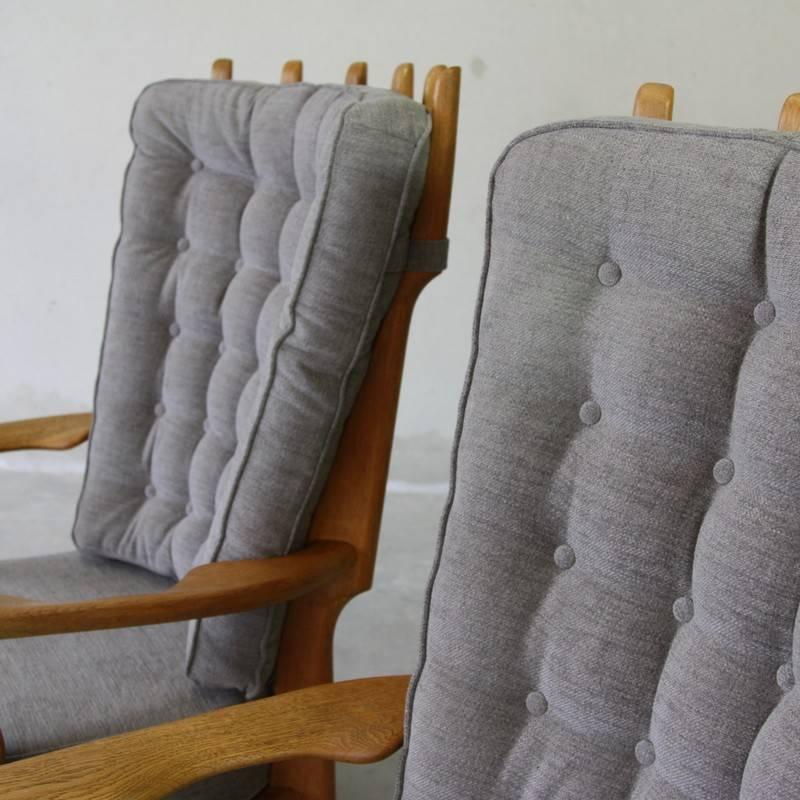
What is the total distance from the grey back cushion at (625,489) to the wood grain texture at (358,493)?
16.2 inches

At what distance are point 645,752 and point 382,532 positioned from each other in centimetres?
211

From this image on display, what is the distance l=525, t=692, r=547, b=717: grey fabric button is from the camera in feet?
3.62

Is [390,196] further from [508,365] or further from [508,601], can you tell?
[508,601]

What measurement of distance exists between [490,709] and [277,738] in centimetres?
19

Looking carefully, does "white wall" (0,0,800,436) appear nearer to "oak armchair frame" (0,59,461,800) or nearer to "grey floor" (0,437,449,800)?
"grey floor" (0,437,449,800)

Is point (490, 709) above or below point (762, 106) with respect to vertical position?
below

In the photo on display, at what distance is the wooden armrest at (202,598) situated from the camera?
4.19ft

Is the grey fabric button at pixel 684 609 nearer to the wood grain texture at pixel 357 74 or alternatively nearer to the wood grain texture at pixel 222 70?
the wood grain texture at pixel 357 74

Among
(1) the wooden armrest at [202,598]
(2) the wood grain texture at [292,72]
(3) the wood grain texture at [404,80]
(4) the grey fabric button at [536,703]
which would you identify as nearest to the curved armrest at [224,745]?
(4) the grey fabric button at [536,703]

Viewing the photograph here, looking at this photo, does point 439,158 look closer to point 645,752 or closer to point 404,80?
point 404,80

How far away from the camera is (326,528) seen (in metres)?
1.58

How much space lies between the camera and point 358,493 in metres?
1.57

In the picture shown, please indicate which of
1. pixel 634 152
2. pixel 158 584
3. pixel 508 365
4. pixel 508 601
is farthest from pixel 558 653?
pixel 158 584

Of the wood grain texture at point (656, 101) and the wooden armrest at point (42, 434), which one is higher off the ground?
the wood grain texture at point (656, 101)
